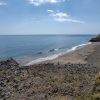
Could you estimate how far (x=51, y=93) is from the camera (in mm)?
19391

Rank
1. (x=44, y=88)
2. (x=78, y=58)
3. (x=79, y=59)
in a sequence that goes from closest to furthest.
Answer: (x=44, y=88) < (x=79, y=59) < (x=78, y=58)

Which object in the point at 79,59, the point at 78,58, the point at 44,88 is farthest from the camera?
the point at 78,58

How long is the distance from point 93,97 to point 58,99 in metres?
4.60

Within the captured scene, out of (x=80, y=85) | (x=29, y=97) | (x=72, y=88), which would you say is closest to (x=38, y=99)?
(x=29, y=97)

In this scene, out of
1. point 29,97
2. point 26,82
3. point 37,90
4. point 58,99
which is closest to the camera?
point 58,99

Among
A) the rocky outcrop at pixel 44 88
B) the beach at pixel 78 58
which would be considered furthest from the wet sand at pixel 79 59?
the rocky outcrop at pixel 44 88

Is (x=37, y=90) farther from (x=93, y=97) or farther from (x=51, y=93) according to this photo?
(x=93, y=97)

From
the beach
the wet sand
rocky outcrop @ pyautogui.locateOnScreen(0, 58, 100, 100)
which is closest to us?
rocky outcrop @ pyautogui.locateOnScreen(0, 58, 100, 100)

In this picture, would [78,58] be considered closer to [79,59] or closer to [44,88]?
[79,59]

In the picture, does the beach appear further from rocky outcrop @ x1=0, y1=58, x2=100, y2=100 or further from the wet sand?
rocky outcrop @ x1=0, y1=58, x2=100, y2=100

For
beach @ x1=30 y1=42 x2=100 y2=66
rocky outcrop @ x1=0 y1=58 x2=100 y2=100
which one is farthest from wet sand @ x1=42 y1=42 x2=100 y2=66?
rocky outcrop @ x1=0 y1=58 x2=100 y2=100

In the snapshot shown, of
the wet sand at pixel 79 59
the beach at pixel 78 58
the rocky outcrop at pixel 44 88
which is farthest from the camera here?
the beach at pixel 78 58

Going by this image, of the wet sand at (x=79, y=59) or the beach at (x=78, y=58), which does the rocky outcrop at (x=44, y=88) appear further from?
the beach at (x=78, y=58)

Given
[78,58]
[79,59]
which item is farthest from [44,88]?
[78,58]
